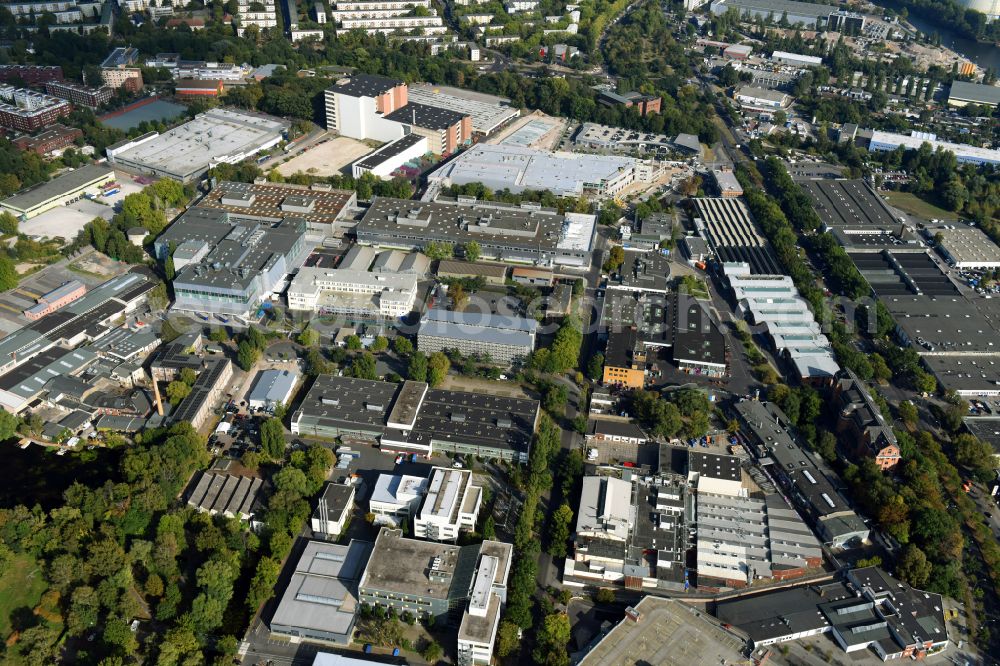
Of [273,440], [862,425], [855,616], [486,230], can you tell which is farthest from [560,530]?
[486,230]

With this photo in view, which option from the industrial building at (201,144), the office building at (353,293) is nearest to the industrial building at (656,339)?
the office building at (353,293)

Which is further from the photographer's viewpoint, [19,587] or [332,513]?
[332,513]

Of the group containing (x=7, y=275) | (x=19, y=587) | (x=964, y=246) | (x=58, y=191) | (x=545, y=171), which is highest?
(x=545, y=171)

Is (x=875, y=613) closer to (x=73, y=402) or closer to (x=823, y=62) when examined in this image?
(x=73, y=402)

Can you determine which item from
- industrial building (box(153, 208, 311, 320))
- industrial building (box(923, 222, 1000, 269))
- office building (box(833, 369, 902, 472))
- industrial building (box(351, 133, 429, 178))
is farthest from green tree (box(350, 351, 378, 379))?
industrial building (box(923, 222, 1000, 269))

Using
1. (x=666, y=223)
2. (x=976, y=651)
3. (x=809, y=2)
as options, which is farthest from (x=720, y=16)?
(x=976, y=651)

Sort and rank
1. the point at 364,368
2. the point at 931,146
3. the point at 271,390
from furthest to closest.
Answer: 1. the point at 931,146
2. the point at 364,368
3. the point at 271,390

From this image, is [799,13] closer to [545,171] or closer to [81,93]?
[545,171]
